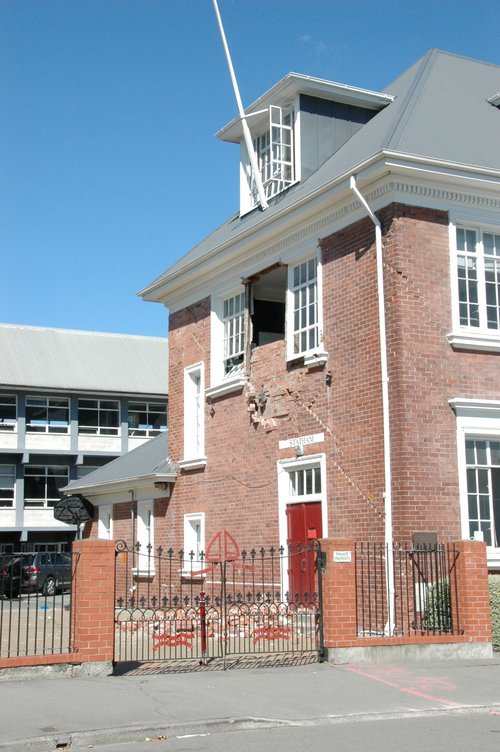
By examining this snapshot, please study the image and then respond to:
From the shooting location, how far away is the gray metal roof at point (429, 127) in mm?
15602

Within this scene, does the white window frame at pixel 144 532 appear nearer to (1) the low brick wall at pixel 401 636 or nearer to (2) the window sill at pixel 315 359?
(2) the window sill at pixel 315 359

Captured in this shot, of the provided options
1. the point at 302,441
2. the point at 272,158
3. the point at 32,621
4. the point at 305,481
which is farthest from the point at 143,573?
the point at 272,158

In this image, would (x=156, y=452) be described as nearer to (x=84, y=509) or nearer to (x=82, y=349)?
(x=84, y=509)

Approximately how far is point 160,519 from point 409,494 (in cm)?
955

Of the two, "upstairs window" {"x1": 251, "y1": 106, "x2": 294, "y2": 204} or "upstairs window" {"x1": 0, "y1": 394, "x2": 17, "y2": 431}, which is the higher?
"upstairs window" {"x1": 251, "y1": 106, "x2": 294, "y2": 204}

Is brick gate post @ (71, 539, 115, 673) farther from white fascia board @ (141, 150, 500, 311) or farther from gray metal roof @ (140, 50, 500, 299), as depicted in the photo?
gray metal roof @ (140, 50, 500, 299)

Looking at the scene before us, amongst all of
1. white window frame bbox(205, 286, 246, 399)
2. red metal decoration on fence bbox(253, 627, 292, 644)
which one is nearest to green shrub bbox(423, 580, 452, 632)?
red metal decoration on fence bbox(253, 627, 292, 644)

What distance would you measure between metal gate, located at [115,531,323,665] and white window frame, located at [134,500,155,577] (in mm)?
86

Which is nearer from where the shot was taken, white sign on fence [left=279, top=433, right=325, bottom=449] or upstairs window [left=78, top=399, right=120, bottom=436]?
white sign on fence [left=279, top=433, right=325, bottom=449]

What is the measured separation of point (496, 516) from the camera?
48.9 ft

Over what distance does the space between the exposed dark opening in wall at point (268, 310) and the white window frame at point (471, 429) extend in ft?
19.2

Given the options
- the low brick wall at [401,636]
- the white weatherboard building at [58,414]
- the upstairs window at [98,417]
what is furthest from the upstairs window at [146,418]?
the low brick wall at [401,636]

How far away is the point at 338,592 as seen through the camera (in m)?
12.3

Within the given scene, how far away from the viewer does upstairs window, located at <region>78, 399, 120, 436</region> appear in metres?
48.5
